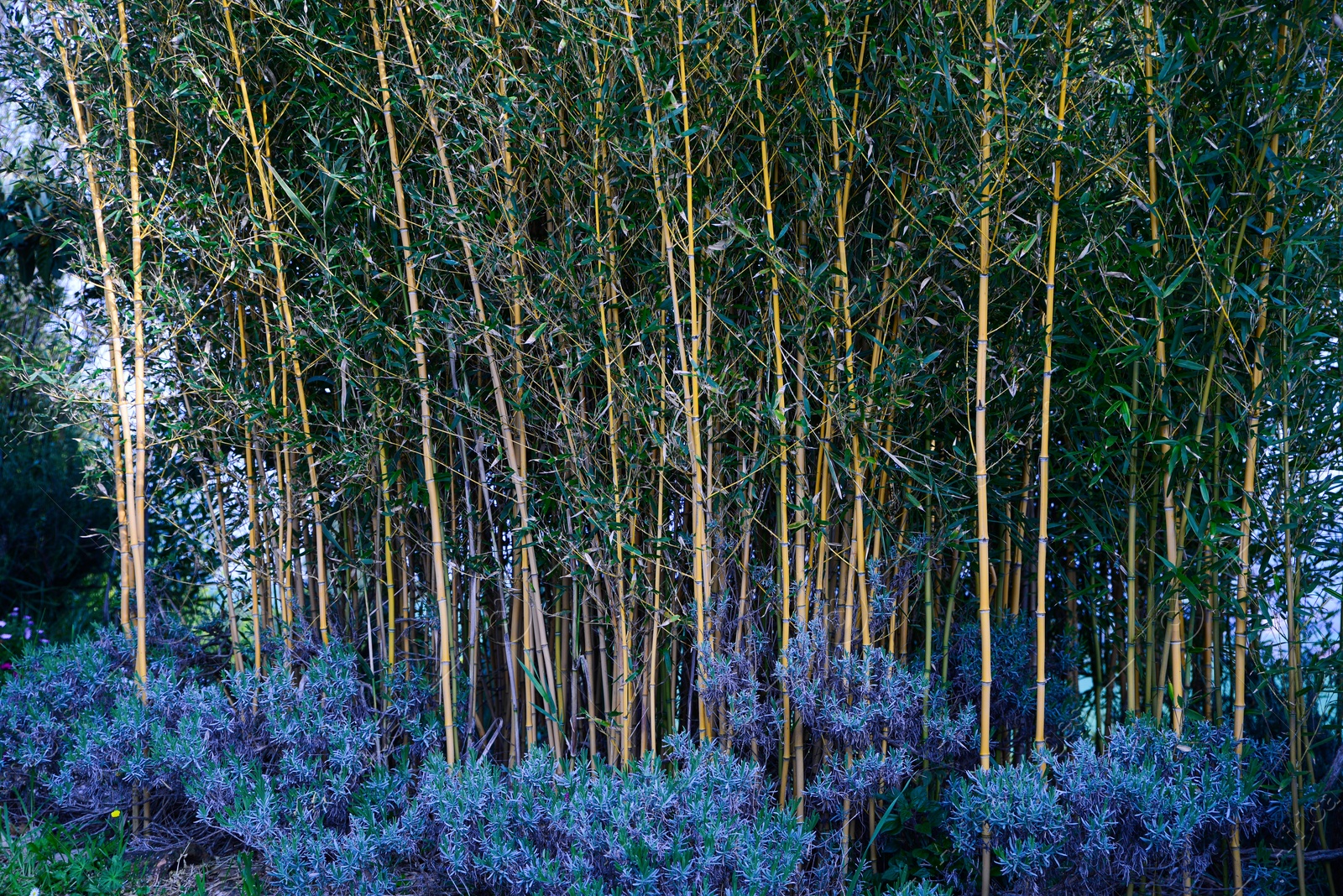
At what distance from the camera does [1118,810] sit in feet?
6.25

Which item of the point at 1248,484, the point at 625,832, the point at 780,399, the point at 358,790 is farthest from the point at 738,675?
the point at 1248,484

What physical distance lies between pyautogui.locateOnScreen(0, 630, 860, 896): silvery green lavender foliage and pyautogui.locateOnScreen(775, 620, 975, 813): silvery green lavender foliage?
17 cm

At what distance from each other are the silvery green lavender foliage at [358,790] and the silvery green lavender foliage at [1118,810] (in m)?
0.41

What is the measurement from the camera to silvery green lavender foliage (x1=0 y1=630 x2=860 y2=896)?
1938 millimetres

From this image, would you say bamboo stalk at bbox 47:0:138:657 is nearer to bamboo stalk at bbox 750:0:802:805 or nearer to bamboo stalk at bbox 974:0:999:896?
bamboo stalk at bbox 750:0:802:805

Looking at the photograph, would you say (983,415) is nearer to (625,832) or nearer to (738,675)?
(738,675)

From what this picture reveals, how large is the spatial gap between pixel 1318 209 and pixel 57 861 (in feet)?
11.1

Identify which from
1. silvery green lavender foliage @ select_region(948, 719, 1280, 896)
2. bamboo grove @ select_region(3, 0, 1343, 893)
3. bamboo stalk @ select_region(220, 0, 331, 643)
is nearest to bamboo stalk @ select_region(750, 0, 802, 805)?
bamboo grove @ select_region(3, 0, 1343, 893)

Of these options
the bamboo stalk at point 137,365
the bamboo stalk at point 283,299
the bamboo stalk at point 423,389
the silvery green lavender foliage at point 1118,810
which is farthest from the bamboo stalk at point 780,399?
the bamboo stalk at point 137,365

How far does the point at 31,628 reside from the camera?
12.0 ft

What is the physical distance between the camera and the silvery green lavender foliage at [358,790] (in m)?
1.94

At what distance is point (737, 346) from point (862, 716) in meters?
0.93

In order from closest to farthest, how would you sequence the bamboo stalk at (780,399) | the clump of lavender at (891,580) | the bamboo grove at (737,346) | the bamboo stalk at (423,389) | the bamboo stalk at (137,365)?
the bamboo grove at (737,346) → the bamboo stalk at (780,399) → the clump of lavender at (891,580) → the bamboo stalk at (423,389) → the bamboo stalk at (137,365)

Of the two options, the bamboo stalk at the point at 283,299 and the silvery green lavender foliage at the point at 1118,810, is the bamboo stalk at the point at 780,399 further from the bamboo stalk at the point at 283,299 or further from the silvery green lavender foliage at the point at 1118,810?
the bamboo stalk at the point at 283,299
